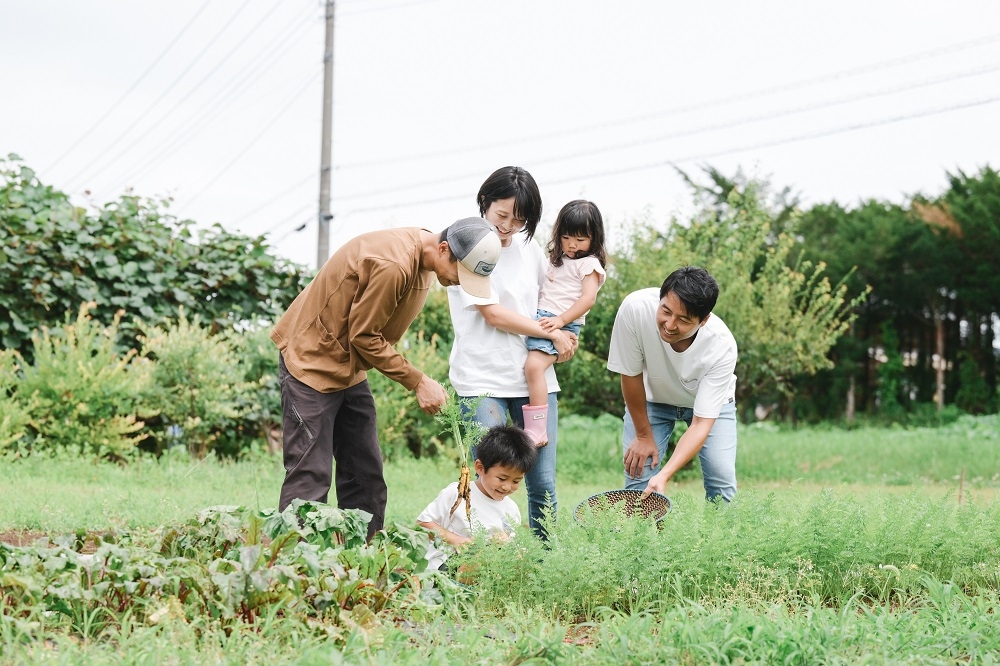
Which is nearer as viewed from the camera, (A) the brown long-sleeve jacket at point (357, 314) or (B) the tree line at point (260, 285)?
(A) the brown long-sleeve jacket at point (357, 314)

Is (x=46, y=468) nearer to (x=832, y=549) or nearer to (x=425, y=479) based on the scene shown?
(x=425, y=479)

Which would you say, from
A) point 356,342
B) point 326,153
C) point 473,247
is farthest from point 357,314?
point 326,153

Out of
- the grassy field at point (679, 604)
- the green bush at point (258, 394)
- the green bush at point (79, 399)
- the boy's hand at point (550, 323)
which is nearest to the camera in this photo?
the grassy field at point (679, 604)

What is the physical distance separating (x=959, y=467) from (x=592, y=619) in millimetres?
9150

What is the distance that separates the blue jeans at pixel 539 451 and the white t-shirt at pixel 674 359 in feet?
1.67

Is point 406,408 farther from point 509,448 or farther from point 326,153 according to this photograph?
point 326,153

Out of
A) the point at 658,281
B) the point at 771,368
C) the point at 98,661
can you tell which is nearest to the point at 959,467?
the point at 771,368

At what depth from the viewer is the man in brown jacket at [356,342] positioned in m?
3.54

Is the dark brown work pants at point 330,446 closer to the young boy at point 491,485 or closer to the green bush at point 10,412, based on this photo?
the young boy at point 491,485

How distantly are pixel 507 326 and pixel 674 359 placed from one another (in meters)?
0.93

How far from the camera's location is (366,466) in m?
4.14

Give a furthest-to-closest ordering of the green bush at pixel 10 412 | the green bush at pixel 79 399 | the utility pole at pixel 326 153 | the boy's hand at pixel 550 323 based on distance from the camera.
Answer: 1. the utility pole at pixel 326 153
2. the green bush at pixel 79 399
3. the green bush at pixel 10 412
4. the boy's hand at pixel 550 323

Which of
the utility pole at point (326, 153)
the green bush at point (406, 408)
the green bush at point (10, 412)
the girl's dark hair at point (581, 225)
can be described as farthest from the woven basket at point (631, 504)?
the utility pole at point (326, 153)

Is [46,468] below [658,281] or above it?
below
